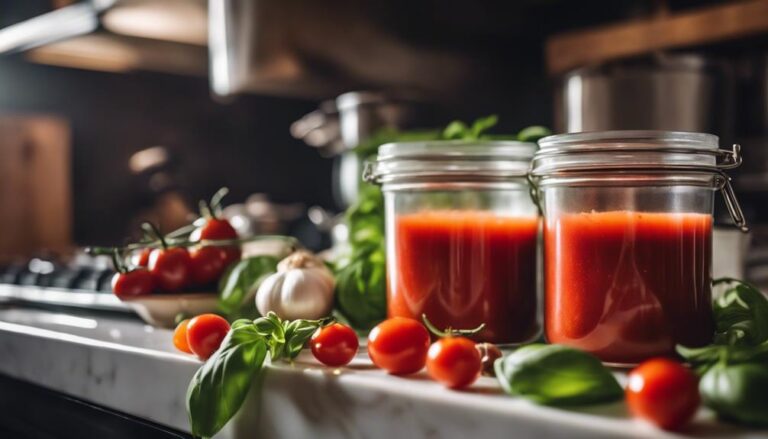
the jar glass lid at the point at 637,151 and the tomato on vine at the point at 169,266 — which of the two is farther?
the tomato on vine at the point at 169,266

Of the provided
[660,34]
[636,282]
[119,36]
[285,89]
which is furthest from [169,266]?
[660,34]

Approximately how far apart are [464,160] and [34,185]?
1.85 meters

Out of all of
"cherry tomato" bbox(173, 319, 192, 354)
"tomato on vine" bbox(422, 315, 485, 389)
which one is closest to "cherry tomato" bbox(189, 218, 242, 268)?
"cherry tomato" bbox(173, 319, 192, 354)

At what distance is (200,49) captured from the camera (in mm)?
2326

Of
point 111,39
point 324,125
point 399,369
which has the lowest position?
point 399,369

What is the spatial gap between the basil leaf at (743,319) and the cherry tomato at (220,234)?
60 centimetres

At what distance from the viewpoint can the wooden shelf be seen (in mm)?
2102

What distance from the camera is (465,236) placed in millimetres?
741

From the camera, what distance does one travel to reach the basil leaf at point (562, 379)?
50 cm

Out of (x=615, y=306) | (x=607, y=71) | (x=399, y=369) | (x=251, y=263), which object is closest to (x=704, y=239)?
(x=615, y=306)

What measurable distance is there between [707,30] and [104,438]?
6.69ft

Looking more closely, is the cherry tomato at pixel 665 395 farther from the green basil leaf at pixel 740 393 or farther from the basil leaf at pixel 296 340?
the basil leaf at pixel 296 340

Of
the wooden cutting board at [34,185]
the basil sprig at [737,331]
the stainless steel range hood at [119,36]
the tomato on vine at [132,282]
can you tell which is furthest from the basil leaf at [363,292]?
the wooden cutting board at [34,185]

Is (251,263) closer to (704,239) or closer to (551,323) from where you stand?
(551,323)
